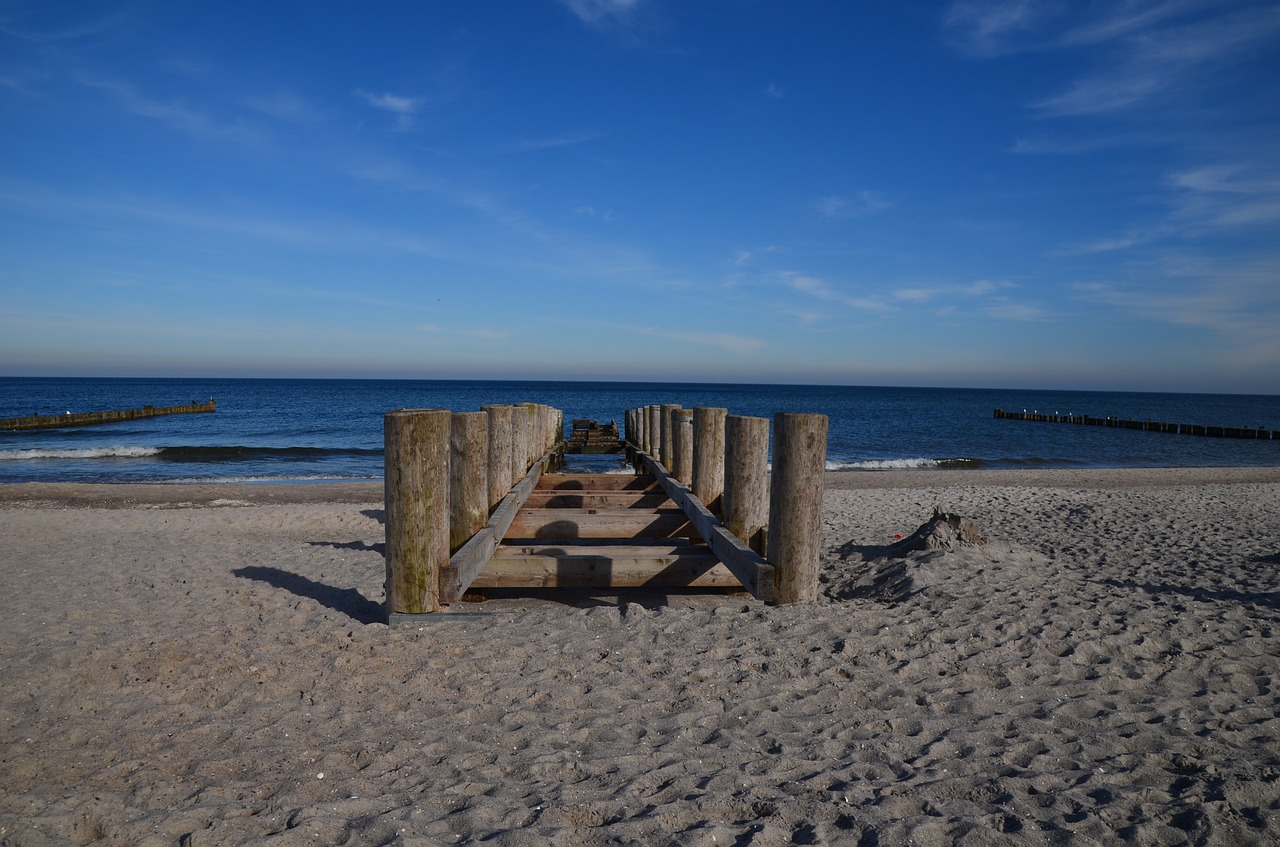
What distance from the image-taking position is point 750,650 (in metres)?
4.46

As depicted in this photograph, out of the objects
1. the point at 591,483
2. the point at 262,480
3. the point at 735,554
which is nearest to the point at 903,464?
the point at 591,483

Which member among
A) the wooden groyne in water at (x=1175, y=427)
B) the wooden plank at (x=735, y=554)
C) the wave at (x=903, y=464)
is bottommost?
the wave at (x=903, y=464)

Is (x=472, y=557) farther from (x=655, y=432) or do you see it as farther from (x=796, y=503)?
(x=655, y=432)

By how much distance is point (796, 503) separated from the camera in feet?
16.0

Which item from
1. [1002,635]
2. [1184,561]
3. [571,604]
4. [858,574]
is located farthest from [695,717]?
[1184,561]

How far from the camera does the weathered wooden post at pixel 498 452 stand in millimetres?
7035

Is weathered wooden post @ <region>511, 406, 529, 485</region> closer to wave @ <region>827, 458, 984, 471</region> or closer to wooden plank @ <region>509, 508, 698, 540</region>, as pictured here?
wooden plank @ <region>509, 508, 698, 540</region>

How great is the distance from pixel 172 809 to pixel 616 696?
1993 mm

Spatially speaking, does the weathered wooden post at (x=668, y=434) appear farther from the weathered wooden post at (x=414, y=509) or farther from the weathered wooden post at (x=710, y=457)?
the weathered wooden post at (x=414, y=509)

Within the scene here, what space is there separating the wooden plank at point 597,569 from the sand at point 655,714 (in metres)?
0.54

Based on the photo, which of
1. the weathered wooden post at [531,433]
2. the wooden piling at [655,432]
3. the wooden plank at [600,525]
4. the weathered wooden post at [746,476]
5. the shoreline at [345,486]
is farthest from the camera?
the shoreline at [345,486]

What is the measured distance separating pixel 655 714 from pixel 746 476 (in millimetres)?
2493

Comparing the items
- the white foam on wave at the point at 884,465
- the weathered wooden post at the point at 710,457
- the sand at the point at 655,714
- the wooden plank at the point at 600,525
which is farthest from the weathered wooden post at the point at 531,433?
the white foam on wave at the point at 884,465

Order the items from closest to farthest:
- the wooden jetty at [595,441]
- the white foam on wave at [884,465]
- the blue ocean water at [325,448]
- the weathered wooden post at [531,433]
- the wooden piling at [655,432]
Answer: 1. the weathered wooden post at [531,433]
2. the wooden piling at [655,432]
3. the wooden jetty at [595,441]
4. the blue ocean water at [325,448]
5. the white foam on wave at [884,465]
